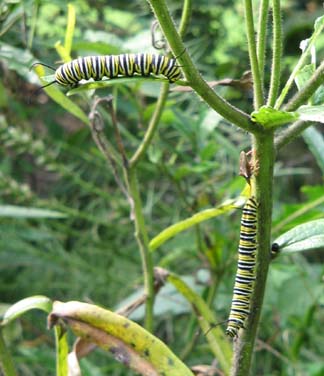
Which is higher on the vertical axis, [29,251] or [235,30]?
[235,30]

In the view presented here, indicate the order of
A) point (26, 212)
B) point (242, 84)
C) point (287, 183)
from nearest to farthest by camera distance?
point (242, 84) → point (26, 212) → point (287, 183)

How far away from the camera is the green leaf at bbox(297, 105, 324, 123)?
0.43 m

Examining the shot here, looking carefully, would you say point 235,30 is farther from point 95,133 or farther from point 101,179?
point 95,133

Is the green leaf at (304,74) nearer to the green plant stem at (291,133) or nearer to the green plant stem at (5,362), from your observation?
the green plant stem at (291,133)

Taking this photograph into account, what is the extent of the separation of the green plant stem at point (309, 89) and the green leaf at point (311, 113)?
0.02 metres

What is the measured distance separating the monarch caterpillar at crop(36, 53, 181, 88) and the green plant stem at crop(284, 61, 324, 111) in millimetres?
75

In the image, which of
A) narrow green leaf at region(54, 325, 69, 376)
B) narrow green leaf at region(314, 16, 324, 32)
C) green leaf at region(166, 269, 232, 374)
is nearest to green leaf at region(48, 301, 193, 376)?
narrow green leaf at region(54, 325, 69, 376)

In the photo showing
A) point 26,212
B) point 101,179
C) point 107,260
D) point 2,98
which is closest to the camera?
point 26,212

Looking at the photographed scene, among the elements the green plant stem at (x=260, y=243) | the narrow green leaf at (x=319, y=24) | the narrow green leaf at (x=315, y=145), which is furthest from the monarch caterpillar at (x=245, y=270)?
the narrow green leaf at (x=315, y=145)

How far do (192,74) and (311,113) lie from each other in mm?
71

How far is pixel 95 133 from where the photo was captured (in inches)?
27.0

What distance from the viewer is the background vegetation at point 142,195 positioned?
3.08 feet

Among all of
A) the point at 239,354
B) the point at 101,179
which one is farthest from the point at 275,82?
the point at 101,179

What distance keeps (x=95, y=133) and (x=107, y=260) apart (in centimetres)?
87
